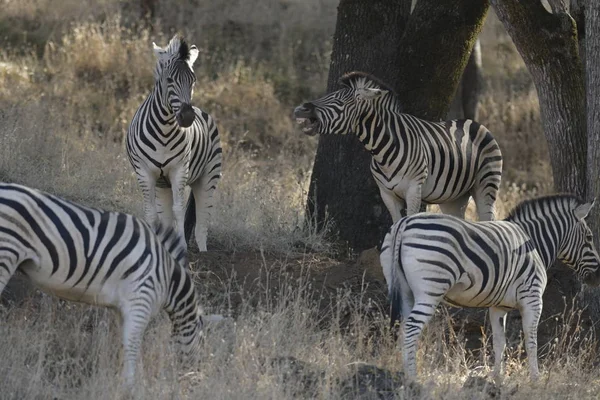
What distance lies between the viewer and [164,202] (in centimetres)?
1134

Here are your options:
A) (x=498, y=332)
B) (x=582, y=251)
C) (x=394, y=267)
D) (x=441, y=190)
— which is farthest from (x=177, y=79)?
(x=582, y=251)

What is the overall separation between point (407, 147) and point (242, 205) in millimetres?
3180

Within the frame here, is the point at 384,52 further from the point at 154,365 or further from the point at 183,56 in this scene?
the point at 154,365

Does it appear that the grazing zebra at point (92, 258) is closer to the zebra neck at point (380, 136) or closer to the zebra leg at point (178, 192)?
the zebra leg at point (178, 192)

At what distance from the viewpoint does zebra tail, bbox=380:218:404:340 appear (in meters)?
8.36

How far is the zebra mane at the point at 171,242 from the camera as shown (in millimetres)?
7961

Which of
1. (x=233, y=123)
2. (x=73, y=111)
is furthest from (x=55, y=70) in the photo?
(x=233, y=123)

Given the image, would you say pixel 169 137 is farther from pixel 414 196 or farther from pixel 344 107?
pixel 414 196

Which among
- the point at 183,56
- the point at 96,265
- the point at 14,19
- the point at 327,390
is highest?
the point at 14,19

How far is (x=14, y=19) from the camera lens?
2205 centimetres

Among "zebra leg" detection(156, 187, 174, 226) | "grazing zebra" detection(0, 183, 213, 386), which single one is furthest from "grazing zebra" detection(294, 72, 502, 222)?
"grazing zebra" detection(0, 183, 213, 386)

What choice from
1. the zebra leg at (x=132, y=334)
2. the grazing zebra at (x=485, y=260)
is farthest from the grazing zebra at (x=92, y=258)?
the grazing zebra at (x=485, y=260)

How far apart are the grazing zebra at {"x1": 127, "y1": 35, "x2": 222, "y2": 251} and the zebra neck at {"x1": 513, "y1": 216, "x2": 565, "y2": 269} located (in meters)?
3.35

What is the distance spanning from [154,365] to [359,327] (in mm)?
1954
